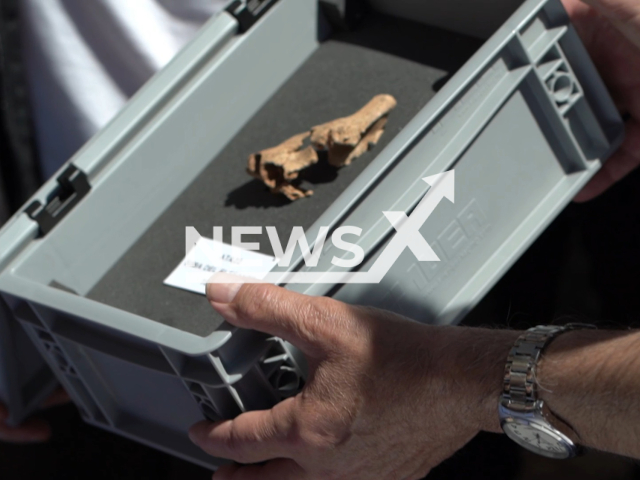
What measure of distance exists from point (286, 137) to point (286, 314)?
503 mm

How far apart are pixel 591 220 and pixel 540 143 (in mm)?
524

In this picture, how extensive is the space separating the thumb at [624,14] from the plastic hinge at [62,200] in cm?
80

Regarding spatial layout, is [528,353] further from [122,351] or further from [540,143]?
[122,351]

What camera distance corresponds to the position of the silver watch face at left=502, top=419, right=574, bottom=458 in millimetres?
848

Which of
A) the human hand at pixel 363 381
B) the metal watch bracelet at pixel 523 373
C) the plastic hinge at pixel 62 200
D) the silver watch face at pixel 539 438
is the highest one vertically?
the plastic hinge at pixel 62 200

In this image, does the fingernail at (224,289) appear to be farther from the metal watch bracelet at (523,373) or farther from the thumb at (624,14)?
the thumb at (624,14)

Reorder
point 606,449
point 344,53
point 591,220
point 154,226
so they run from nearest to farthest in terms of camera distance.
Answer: point 606,449, point 154,226, point 344,53, point 591,220

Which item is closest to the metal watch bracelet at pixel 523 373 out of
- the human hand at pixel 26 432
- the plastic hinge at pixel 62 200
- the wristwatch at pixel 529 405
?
the wristwatch at pixel 529 405

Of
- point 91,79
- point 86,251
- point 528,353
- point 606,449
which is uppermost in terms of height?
point 91,79

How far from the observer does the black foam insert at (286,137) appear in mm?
1145

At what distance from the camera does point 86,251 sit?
3.73 feet

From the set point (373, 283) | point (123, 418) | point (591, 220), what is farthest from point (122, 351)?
point (591, 220)

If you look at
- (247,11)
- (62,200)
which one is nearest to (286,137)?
(247,11)

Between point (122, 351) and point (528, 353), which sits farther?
point (122, 351)
